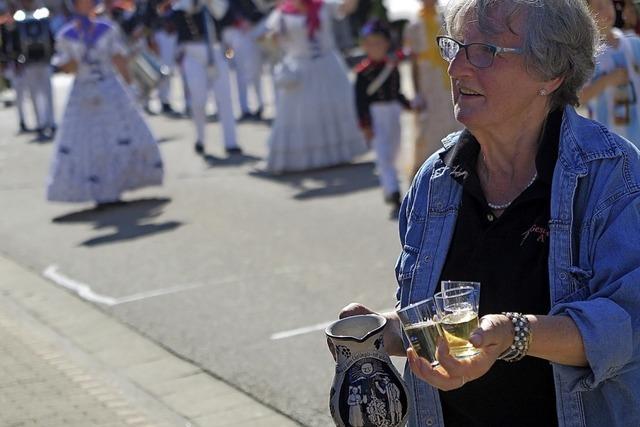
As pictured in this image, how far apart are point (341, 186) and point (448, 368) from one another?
946cm

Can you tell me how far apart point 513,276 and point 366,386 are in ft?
1.34

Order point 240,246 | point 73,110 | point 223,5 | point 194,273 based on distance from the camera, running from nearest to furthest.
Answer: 1. point 194,273
2. point 240,246
3. point 73,110
4. point 223,5

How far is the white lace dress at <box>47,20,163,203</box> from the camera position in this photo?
37.3 ft

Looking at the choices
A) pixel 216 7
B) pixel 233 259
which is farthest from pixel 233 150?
pixel 233 259

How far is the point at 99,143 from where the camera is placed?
37.6 ft

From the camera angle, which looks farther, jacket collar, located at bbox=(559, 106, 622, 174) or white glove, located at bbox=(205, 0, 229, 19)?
white glove, located at bbox=(205, 0, 229, 19)

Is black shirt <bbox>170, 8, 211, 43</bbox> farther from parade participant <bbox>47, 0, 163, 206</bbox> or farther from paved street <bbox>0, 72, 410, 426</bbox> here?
parade participant <bbox>47, 0, 163, 206</bbox>

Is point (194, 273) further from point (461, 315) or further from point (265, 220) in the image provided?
point (461, 315)

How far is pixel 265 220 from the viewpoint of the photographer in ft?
34.2

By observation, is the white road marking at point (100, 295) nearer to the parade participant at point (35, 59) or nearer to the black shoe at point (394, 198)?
the black shoe at point (394, 198)

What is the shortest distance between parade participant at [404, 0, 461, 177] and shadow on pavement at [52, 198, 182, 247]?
7.16 ft

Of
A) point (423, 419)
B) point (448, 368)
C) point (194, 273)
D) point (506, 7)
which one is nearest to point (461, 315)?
point (448, 368)

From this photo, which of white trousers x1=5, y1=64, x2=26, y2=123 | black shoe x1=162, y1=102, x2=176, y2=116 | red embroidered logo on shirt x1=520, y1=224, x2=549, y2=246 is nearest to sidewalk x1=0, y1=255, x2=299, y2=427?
red embroidered logo on shirt x1=520, y1=224, x2=549, y2=246

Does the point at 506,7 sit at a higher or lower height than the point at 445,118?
higher
